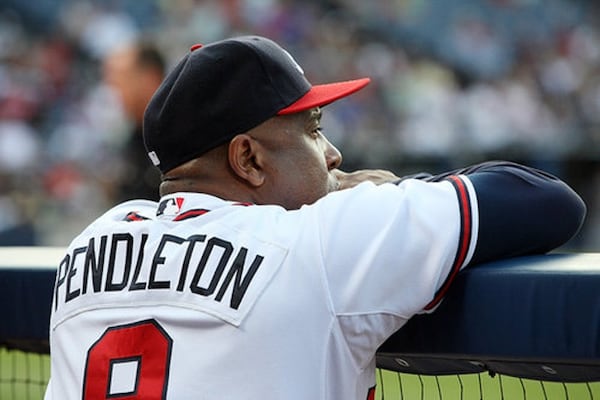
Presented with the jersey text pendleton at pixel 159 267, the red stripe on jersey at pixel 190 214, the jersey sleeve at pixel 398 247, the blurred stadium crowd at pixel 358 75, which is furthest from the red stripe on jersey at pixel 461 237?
the blurred stadium crowd at pixel 358 75

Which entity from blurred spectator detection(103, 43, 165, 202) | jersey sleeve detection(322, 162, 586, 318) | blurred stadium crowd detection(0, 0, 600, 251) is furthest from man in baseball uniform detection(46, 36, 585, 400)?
blurred stadium crowd detection(0, 0, 600, 251)

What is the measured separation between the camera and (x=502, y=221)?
1538mm

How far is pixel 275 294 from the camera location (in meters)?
1.52

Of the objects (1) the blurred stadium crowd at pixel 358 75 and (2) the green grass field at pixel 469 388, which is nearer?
(2) the green grass field at pixel 469 388

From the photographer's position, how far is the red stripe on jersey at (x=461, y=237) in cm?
151

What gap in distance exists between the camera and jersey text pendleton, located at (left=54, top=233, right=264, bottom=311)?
156 centimetres

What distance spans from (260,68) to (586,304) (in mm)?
632

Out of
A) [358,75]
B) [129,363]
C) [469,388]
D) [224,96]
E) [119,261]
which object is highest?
[224,96]

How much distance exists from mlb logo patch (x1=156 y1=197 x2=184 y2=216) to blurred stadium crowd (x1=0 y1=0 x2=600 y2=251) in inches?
274

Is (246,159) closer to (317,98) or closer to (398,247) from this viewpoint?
(317,98)

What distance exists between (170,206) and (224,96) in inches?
7.7

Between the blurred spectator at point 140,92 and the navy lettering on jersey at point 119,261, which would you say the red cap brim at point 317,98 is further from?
the blurred spectator at point 140,92

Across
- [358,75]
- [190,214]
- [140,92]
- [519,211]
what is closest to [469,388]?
[519,211]

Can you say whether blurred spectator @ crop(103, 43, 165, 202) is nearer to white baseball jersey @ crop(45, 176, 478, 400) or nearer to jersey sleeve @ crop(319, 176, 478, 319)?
white baseball jersey @ crop(45, 176, 478, 400)
